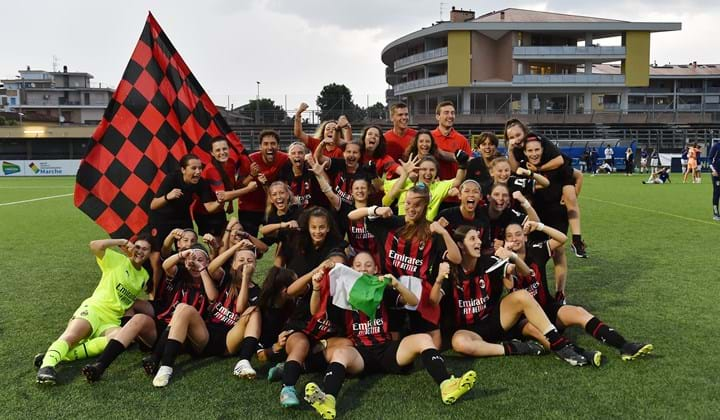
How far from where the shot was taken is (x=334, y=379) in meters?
3.62

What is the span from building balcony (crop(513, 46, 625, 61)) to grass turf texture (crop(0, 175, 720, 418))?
1861 inches

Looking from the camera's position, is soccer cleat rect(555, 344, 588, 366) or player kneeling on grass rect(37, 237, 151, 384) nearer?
soccer cleat rect(555, 344, 588, 366)

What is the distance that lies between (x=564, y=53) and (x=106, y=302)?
53.4 meters

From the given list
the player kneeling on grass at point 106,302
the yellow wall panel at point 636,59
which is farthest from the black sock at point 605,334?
the yellow wall panel at point 636,59

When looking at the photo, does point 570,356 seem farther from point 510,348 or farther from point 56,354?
point 56,354

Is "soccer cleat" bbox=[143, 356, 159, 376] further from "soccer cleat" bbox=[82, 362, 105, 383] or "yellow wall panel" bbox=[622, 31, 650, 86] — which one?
"yellow wall panel" bbox=[622, 31, 650, 86]

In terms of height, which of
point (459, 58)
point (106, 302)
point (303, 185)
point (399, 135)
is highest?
point (459, 58)

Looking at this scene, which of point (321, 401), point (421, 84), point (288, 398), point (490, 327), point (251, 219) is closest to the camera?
point (321, 401)

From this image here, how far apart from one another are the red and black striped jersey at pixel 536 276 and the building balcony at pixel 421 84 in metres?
48.8

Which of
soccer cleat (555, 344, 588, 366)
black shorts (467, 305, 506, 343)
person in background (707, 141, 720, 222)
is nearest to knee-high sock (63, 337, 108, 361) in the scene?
black shorts (467, 305, 506, 343)

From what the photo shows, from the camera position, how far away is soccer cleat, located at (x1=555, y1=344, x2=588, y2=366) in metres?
4.06

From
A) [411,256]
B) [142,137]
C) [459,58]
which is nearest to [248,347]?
[411,256]

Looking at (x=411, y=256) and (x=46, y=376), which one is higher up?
(x=411, y=256)

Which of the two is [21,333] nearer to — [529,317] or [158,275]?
[158,275]
